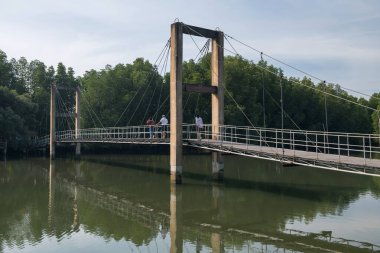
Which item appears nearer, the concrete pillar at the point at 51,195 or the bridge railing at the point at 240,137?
the concrete pillar at the point at 51,195

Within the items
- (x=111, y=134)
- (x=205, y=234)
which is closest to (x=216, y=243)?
(x=205, y=234)

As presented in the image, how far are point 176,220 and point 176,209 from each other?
4.87 feet

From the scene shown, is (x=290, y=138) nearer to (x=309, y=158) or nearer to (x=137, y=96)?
(x=309, y=158)

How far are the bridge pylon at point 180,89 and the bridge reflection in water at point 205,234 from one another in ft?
9.16

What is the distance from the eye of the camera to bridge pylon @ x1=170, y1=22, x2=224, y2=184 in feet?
60.8

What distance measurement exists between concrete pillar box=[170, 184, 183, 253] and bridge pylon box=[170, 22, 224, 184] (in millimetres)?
1559

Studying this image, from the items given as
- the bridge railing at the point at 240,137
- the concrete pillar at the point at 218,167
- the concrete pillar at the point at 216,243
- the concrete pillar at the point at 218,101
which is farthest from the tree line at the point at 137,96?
the concrete pillar at the point at 216,243

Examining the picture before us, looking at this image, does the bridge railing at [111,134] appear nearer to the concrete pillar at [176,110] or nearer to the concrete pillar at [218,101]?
the concrete pillar at [176,110]

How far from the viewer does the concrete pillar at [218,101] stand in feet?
65.6

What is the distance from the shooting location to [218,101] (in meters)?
20.6

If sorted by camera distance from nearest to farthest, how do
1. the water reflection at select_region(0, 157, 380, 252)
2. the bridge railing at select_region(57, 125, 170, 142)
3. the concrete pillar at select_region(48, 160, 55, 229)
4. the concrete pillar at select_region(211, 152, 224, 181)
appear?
1. the water reflection at select_region(0, 157, 380, 252)
2. the concrete pillar at select_region(48, 160, 55, 229)
3. the concrete pillar at select_region(211, 152, 224, 181)
4. the bridge railing at select_region(57, 125, 170, 142)

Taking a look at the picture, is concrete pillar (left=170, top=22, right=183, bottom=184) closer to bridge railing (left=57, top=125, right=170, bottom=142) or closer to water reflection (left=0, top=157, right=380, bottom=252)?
water reflection (left=0, top=157, right=380, bottom=252)

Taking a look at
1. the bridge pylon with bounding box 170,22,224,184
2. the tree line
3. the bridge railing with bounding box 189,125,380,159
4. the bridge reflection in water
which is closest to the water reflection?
the bridge reflection in water

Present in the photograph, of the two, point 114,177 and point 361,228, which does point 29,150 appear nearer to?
point 114,177
